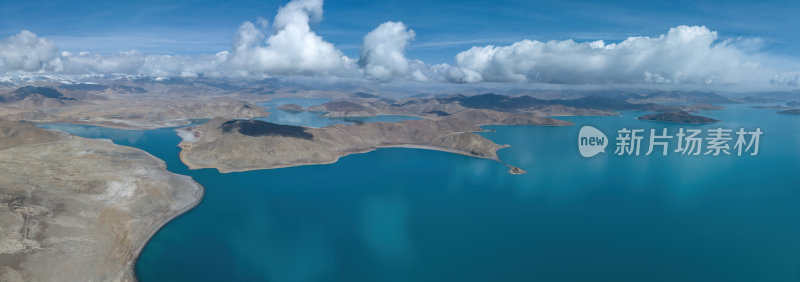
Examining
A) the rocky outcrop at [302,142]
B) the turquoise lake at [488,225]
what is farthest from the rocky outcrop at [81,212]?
the rocky outcrop at [302,142]

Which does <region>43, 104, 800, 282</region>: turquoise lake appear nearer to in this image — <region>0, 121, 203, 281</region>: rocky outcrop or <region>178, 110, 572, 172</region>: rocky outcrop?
<region>0, 121, 203, 281</region>: rocky outcrop

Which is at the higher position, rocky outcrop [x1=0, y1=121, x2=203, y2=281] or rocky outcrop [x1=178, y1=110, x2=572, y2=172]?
rocky outcrop [x1=178, y1=110, x2=572, y2=172]

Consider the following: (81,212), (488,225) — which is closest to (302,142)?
(81,212)

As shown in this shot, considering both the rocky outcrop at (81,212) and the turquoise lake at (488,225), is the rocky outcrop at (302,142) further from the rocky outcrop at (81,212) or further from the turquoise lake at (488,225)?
the rocky outcrop at (81,212)

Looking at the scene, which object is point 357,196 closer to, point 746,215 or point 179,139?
point 746,215

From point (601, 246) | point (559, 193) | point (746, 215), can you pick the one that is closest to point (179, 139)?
point (559, 193)

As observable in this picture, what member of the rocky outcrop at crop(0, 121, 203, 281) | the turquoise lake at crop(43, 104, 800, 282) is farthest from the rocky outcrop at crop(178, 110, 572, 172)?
the rocky outcrop at crop(0, 121, 203, 281)
